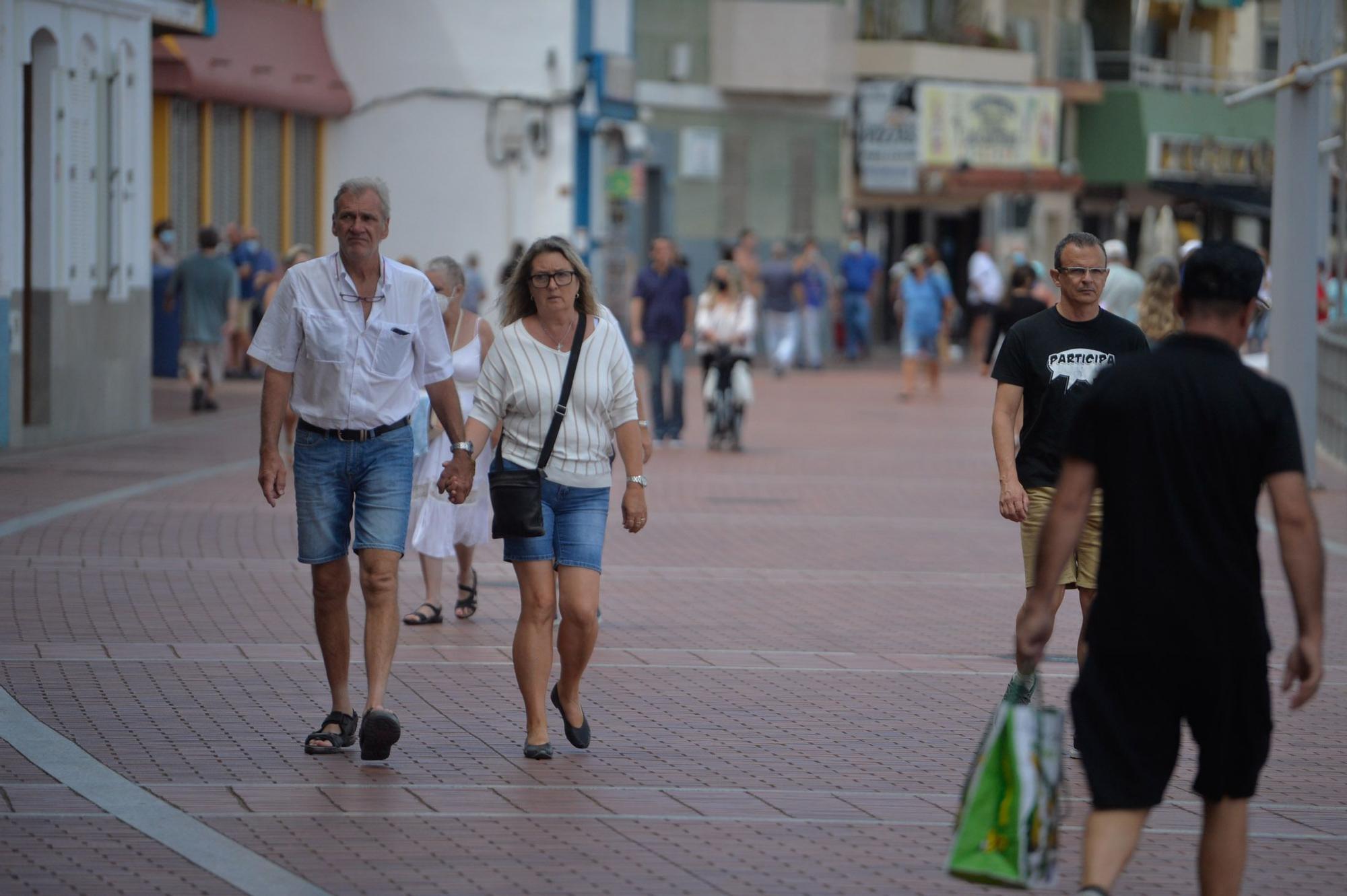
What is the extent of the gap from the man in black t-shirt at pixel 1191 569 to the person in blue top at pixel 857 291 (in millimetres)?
33960

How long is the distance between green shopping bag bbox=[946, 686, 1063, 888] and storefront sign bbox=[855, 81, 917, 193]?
128 ft

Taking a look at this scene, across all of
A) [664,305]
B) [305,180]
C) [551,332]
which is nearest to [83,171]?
[664,305]

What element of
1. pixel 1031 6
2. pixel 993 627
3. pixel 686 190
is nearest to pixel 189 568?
pixel 993 627

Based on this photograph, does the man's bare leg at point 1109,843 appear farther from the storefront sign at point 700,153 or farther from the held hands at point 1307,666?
the storefront sign at point 700,153

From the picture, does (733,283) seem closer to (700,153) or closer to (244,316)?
(244,316)

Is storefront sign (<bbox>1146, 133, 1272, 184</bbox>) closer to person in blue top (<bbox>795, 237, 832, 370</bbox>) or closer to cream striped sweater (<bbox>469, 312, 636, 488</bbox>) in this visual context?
person in blue top (<bbox>795, 237, 832, 370</bbox>)

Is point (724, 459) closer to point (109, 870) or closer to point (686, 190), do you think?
point (109, 870)

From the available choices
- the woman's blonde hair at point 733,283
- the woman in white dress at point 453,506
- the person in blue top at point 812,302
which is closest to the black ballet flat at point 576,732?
the woman in white dress at point 453,506

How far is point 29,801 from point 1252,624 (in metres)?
3.59

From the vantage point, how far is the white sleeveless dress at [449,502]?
10.5 metres

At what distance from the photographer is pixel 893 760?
7.60 metres

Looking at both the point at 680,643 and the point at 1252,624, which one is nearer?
the point at 1252,624

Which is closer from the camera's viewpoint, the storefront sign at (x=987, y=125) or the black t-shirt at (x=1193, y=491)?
the black t-shirt at (x=1193, y=491)

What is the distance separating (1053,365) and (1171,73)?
158 ft
